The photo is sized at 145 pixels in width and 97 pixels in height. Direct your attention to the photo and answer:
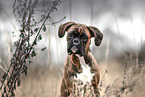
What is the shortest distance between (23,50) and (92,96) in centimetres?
115

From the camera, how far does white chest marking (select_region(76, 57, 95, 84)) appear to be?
3.29 meters

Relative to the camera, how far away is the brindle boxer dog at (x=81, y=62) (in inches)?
123

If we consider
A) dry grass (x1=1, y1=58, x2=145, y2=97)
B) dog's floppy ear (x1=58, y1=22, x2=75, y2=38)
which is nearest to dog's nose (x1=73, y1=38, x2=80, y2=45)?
dog's floppy ear (x1=58, y1=22, x2=75, y2=38)

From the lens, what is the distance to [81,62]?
334 cm

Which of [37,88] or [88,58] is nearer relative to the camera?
[88,58]

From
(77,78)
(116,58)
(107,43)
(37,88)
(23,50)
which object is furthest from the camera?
(116,58)

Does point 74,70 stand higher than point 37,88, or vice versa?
point 74,70

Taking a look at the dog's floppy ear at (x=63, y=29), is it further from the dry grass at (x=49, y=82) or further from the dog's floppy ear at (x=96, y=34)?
the dry grass at (x=49, y=82)

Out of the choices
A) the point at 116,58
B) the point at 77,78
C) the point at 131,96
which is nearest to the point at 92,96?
the point at 77,78

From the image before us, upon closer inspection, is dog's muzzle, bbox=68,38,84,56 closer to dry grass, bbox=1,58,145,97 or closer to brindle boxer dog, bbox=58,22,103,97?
brindle boxer dog, bbox=58,22,103,97

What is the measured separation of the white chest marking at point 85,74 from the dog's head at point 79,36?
0.71 ft

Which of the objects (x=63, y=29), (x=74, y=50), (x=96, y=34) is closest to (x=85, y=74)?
(x=74, y=50)

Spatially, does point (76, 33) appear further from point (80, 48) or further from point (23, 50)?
point (23, 50)

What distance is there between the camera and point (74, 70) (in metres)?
3.32
